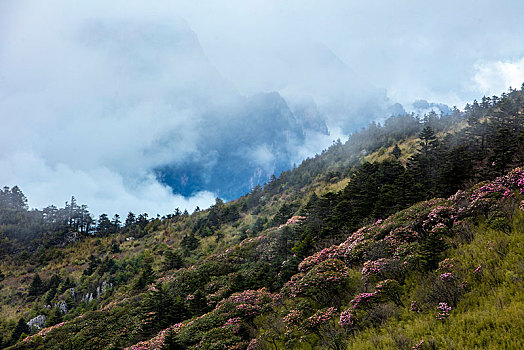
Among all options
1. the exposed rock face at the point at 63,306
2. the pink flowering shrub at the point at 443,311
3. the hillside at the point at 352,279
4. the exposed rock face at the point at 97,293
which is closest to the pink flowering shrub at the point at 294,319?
the hillside at the point at 352,279

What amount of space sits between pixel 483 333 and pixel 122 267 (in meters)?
51.3

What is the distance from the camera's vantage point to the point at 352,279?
1229 cm

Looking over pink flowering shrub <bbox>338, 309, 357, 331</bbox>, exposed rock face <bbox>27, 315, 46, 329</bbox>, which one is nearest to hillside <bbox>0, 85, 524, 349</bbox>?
pink flowering shrub <bbox>338, 309, 357, 331</bbox>

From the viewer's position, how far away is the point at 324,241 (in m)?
20.2

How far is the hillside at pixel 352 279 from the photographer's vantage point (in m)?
7.76

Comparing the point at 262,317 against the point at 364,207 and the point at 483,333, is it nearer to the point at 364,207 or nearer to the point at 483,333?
the point at 483,333

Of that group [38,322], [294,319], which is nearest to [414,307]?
[294,319]

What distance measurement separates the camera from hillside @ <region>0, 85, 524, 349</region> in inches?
306

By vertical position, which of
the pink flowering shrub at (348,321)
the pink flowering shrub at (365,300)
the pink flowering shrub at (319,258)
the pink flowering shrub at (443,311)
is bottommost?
the pink flowering shrub at (443,311)

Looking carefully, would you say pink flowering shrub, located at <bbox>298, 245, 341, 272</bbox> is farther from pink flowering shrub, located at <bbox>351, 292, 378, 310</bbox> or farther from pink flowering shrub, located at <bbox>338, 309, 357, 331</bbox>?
pink flowering shrub, located at <bbox>338, 309, 357, 331</bbox>

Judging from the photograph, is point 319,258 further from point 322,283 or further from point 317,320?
point 317,320

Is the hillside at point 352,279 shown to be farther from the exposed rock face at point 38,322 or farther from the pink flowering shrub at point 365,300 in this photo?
the exposed rock face at point 38,322

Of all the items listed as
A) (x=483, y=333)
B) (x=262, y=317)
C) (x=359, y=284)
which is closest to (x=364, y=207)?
(x=359, y=284)

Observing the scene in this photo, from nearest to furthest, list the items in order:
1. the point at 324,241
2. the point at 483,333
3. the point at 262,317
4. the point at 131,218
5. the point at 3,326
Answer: the point at 483,333
the point at 262,317
the point at 324,241
the point at 3,326
the point at 131,218
